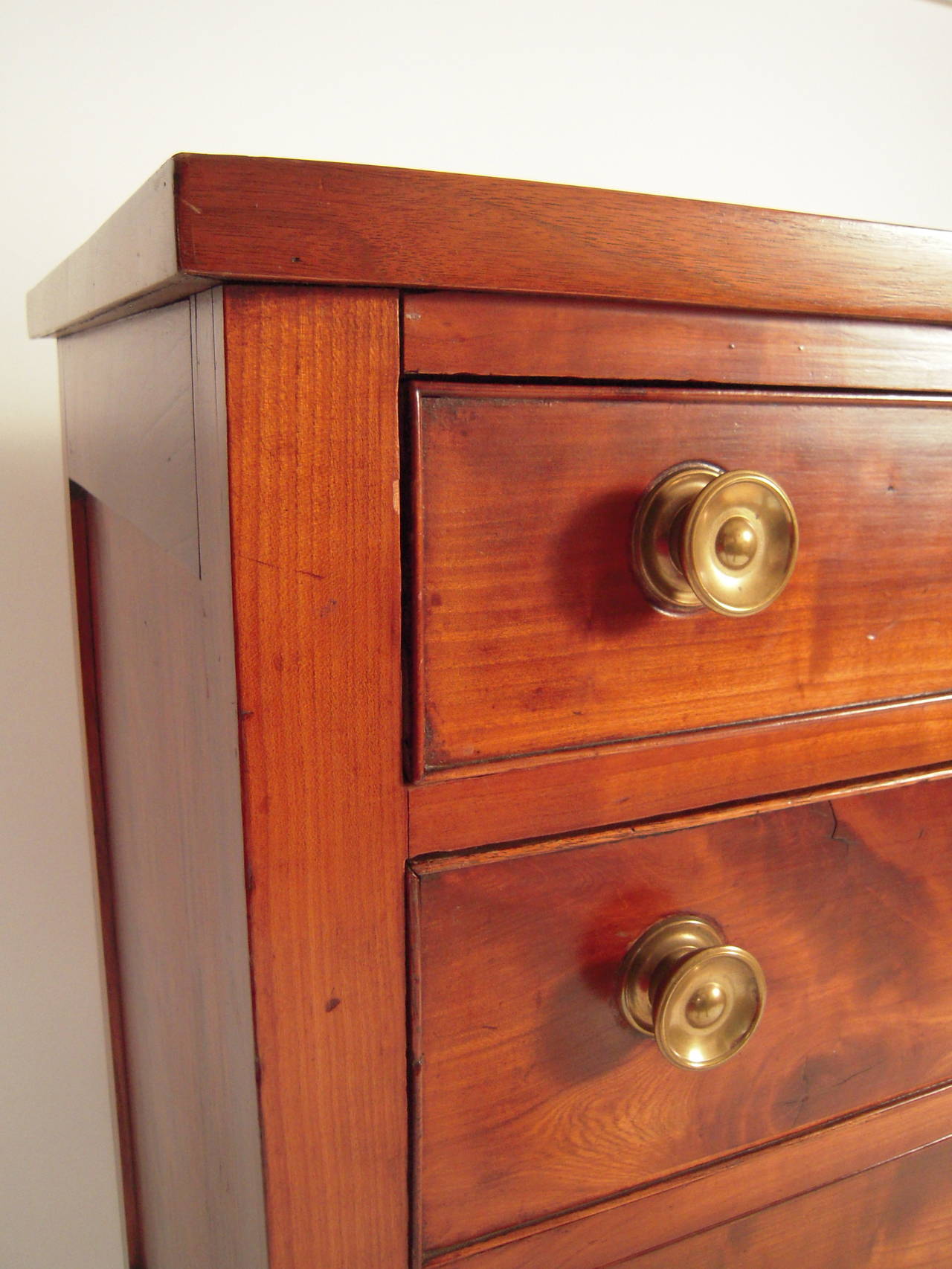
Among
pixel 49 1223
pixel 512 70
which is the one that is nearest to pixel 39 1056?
pixel 49 1223

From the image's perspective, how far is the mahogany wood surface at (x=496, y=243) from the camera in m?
0.32

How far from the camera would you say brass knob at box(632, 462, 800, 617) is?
1.23 feet

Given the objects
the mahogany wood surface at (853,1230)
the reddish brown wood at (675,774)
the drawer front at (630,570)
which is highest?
the drawer front at (630,570)

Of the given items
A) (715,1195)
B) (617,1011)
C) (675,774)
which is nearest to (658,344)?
(675,774)

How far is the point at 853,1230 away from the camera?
21.9 inches

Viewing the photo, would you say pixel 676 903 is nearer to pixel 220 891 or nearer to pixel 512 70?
pixel 220 891

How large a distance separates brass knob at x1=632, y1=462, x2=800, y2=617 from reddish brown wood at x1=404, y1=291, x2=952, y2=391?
46 millimetres

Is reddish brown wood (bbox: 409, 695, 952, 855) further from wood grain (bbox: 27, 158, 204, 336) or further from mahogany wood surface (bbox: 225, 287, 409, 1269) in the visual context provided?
wood grain (bbox: 27, 158, 204, 336)

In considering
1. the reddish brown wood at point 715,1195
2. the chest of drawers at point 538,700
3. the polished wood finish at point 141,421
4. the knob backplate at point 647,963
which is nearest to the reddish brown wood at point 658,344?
the chest of drawers at point 538,700

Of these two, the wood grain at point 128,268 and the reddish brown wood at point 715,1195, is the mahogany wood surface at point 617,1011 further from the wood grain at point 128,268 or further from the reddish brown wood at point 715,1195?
the wood grain at point 128,268

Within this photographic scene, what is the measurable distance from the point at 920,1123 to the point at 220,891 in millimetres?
416

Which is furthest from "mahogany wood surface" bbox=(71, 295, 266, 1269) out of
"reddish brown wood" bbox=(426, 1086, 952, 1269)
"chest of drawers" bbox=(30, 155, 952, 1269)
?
"reddish brown wood" bbox=(426, 1086, 952, 1269)

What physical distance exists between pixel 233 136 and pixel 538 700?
0.72m

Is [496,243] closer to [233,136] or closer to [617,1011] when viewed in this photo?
[617,1011]
